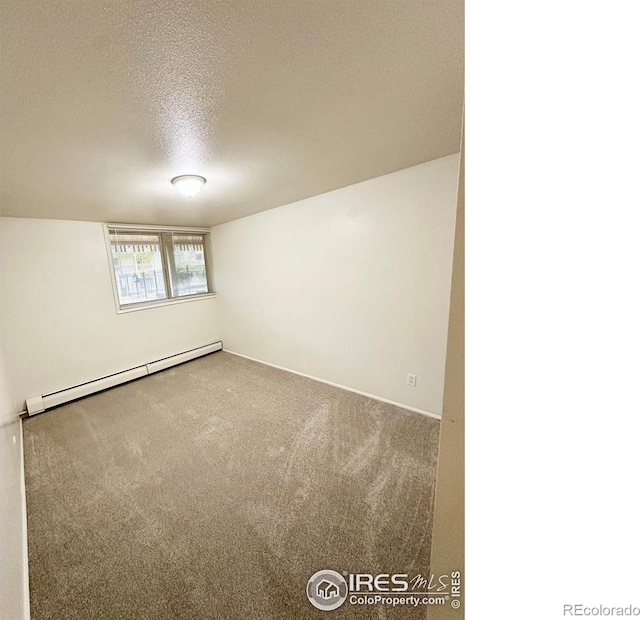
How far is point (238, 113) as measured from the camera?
1315 mm

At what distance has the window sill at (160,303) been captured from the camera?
11.8 feet

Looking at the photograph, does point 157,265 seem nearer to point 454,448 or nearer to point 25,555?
point 25,555

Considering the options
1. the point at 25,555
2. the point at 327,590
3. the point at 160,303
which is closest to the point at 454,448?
the point at 327,590

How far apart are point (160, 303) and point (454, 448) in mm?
4283

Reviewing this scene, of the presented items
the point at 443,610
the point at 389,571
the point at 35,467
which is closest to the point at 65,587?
the point at 35,467

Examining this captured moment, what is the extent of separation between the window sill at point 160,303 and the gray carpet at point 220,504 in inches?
50.8

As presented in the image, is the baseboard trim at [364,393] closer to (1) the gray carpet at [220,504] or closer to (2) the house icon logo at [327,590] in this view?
(1) the gray carpet at [220,504]

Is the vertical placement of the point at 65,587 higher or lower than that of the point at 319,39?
lower

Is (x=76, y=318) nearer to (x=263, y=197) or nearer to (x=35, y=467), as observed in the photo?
(x=35, y=467)

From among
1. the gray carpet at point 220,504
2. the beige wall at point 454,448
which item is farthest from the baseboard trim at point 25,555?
the beige wall at point 454,448

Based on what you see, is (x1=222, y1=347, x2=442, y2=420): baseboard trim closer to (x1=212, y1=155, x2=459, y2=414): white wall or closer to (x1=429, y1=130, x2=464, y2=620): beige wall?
(x1=212, y1=155, x2=459, y2=414): white wall

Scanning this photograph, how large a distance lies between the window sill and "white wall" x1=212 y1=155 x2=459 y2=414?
0.94 meters

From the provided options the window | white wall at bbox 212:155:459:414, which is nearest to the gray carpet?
white wall at bbox 212:155:459:414
